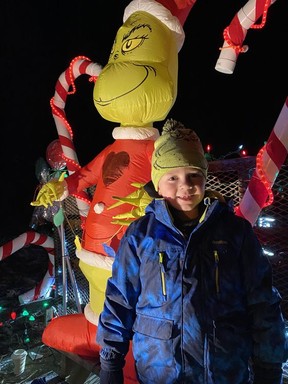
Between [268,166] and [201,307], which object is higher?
[268,166]

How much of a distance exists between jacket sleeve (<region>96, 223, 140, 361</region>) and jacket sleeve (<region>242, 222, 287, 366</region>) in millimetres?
533

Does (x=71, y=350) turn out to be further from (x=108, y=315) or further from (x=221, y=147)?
(x=221, y=147)

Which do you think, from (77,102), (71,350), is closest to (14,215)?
(77,102)

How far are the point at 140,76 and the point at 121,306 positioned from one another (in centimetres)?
182

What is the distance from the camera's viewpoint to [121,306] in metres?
1.80

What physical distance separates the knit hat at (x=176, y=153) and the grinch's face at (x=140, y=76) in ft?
3.12

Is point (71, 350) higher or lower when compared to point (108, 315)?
lower

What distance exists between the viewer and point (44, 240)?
17.8 ft

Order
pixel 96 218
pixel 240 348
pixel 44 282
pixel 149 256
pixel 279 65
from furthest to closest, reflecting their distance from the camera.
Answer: pixel 279 65 → pixel 44 282 → pixel 96 218 → pixel 149 256 → pixel 240 348

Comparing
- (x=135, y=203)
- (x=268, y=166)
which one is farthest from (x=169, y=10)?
(x=135, y=203)

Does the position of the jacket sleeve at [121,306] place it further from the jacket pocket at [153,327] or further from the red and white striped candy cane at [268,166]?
the red and white striped candy cane at [268,166]

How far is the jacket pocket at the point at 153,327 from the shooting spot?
1585 millimetres

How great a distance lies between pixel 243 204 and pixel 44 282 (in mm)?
3658

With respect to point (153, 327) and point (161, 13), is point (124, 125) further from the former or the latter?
point (153, 327)
